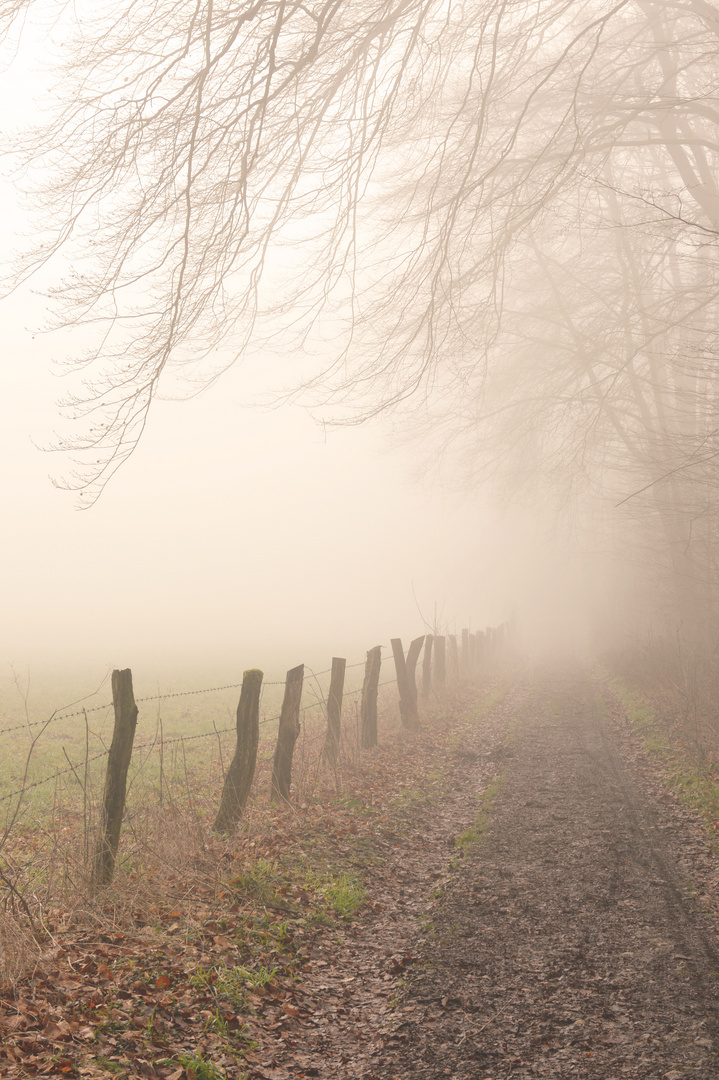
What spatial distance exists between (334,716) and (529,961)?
4705mm

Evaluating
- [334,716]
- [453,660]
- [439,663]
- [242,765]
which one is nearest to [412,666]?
[439,663]

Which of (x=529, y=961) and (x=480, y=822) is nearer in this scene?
(x=529, y=961)

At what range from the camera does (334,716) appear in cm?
868

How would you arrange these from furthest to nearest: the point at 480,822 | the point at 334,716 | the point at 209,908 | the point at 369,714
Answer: the point at 369,714
the point at 334,716
the point at 480,822
the point at 209,908

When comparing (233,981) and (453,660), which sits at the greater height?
(453,660)

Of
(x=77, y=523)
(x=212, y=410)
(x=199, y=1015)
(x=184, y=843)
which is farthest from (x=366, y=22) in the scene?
(x=212, y=410)

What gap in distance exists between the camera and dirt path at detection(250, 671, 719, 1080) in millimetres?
3350

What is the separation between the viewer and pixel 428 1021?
12.0 ft

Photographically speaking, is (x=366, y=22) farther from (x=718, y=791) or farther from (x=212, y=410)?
(x=212, y=410)

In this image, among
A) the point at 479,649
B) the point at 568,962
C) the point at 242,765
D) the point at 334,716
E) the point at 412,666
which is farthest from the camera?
the point at 479,649

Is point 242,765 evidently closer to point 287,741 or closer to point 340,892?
point 287,741

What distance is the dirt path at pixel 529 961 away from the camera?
3.35 meters

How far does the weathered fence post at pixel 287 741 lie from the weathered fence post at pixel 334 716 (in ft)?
3.47

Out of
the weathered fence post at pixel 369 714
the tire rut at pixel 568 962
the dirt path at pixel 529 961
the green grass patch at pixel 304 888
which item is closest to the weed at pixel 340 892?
the green grass patch at pixel 304 888
